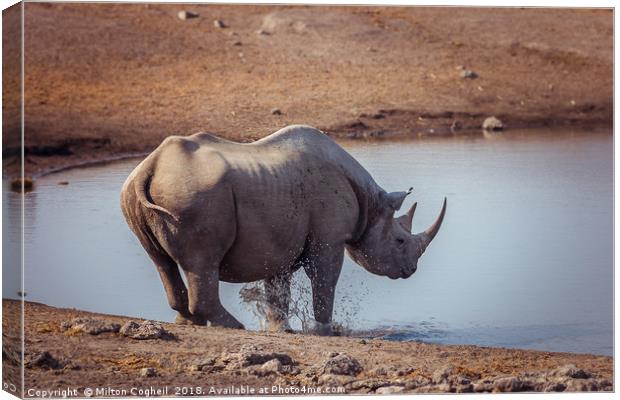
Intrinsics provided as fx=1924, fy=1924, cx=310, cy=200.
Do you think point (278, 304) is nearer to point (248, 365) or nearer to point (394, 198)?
point (394, 198)

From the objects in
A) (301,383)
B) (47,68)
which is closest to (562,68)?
(47,68)

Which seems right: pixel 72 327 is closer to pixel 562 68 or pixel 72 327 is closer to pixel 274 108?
pixel 274 108

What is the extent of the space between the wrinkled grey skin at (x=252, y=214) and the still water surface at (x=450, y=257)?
576 millimetres

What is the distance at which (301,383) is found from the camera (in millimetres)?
12977

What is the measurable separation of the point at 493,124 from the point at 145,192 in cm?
712

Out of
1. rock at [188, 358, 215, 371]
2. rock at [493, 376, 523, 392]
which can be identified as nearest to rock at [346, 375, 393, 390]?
rock at [493, 376, 523, 392]

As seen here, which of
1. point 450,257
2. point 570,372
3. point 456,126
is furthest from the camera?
point 456,126

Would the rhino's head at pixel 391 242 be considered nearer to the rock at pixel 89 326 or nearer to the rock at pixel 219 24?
the rock at pixel 89 326

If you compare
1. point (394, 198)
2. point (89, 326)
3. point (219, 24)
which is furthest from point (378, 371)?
point (219, 24)

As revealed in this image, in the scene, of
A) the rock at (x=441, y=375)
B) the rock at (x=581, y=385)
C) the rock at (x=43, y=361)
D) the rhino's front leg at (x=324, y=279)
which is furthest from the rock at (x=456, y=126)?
the rock at (x=43, y=361)

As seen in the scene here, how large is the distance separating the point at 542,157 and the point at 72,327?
6.50 m

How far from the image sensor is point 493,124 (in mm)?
19891

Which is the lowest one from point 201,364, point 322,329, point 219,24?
point 201,364

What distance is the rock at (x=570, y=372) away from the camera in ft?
43.9
